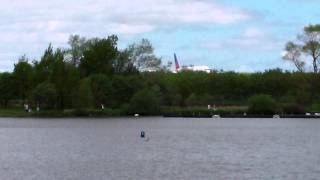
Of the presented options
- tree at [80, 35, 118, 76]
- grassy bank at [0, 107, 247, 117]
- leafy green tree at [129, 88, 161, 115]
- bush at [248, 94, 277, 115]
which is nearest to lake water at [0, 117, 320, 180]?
leafy green tree at [129, 88, 161, 115]

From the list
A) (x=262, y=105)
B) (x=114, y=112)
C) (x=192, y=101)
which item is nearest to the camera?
(x=262, y=105)

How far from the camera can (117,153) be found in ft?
177

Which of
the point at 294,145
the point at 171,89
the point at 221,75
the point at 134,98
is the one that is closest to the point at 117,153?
the point at 294,145

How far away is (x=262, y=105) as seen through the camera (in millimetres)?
133125

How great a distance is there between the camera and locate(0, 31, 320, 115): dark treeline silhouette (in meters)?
133

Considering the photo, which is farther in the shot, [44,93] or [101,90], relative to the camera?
[101,90]

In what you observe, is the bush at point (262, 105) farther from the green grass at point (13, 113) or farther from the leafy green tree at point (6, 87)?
→ the leafy green tree at point (6, 87)

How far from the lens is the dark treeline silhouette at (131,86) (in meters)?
133

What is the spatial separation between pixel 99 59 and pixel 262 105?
35.2 meters

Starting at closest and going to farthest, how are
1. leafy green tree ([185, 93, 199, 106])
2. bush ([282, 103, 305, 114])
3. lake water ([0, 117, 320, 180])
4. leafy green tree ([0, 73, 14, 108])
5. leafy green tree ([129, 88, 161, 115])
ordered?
lake water ([0, 117, 320, 180]), leafy green tree ([129, 88, 161, 115]), bush ([282, 103, 305, 114]), leafy green tree ([0, 73, 14, 108]), leafy green tree ([185, 93, 199, 106])

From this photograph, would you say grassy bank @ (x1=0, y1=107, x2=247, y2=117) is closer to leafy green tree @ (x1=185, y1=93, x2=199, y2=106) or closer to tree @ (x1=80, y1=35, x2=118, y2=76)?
leafy green tree @ (x1=185, y1=93, x2=199, y2=106)

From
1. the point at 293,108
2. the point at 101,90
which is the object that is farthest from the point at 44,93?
the point at 293,108

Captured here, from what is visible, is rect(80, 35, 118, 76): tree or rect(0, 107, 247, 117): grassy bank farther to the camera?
rect(80, 35, 118, 76): tree

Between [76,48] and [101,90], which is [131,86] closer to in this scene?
[101,90]
